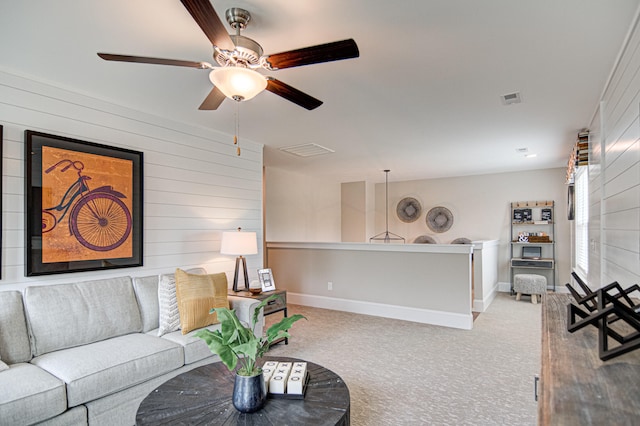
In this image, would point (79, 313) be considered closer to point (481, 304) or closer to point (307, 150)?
point (307, 150)

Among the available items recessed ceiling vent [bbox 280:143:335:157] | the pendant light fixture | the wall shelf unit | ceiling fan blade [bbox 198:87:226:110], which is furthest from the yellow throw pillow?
the wall shelf unit

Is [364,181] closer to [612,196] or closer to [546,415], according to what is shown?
[612,196]

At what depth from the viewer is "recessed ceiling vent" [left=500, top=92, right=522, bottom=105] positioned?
300 centimetres

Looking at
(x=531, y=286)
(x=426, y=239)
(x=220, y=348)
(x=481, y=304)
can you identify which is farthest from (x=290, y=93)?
(x=426, y=239)

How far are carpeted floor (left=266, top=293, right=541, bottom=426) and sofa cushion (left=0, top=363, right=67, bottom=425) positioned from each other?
176 centimetres

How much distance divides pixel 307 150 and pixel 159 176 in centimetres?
213

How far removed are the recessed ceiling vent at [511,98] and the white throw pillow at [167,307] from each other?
3226 mm

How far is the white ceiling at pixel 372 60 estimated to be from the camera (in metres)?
1.88

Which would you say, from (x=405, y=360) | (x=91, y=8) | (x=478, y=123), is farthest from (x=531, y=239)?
(x=91, y=8)

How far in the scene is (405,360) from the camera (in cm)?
346

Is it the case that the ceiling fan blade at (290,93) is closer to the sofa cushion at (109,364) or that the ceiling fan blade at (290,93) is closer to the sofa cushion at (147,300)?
the sofa cushion at (109,364)

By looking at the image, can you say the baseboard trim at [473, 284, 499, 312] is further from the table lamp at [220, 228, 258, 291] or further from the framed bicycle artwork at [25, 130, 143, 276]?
the framed bicycle artwork at [25, 130, 143, 276]

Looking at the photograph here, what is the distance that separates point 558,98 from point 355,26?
2156mm

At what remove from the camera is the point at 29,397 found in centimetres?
185
